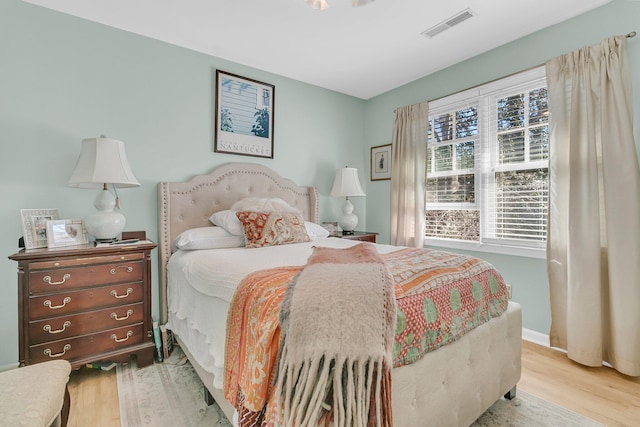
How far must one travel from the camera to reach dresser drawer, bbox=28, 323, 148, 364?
1.71 metres

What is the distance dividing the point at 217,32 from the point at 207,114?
2.27 feet

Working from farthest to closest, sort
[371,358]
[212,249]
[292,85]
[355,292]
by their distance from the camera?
[292,85]
[212,249]
[355,292]
[371,358]

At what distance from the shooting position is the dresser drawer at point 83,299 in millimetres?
1701

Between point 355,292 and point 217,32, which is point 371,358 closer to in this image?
point 355,292

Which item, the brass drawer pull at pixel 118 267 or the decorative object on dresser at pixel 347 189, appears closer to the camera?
the brass drawer pull at pixel 118 267

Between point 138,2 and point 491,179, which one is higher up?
point 138,2

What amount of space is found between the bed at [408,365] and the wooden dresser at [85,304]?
0.24 m

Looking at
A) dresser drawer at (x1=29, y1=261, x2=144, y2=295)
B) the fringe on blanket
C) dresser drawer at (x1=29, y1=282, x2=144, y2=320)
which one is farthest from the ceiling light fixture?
dresser drawer at (x1=29, y1=282, x2=144, y2=320)

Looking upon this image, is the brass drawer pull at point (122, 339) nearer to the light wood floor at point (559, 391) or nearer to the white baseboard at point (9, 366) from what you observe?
the light wood floor at point (559, 391)

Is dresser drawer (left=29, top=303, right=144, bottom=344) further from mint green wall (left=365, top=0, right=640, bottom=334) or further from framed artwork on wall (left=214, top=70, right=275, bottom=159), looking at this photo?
mint green wall (left=365, top=0, right=640, bottom=334)

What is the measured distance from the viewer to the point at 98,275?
1.87 meters

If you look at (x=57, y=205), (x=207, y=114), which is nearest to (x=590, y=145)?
(x=207, y=114)

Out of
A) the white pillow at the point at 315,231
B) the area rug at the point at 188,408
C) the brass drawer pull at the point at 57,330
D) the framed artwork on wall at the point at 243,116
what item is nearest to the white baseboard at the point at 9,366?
the brass drawer pull at the point at 57,330

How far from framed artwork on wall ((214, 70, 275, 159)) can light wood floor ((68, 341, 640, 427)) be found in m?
2.01
